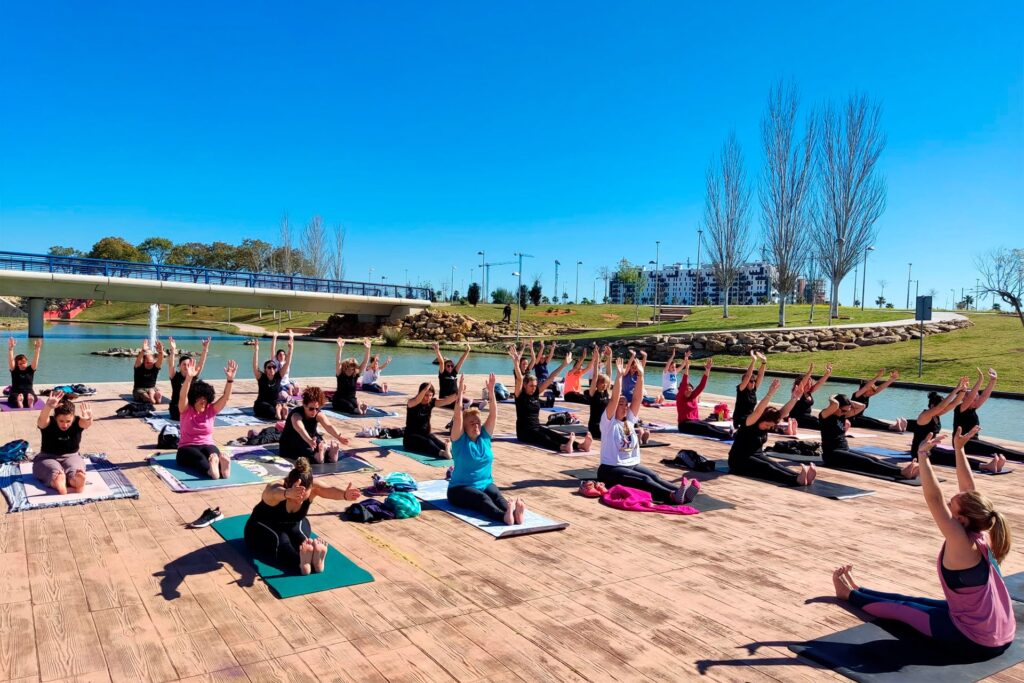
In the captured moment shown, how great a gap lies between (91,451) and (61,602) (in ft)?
19.3

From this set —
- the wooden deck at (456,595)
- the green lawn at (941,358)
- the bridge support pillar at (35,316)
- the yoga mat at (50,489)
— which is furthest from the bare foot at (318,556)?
the bridge support pillar at (35,316)

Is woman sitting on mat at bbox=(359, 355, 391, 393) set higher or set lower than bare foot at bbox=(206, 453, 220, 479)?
higher

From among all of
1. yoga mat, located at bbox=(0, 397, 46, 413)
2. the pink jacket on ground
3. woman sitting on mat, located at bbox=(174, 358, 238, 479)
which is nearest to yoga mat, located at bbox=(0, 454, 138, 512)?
woman sitting on mat, located at bbox=(174, 358, 238, 479)

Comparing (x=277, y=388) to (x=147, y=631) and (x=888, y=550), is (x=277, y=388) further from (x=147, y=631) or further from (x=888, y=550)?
(x=888, y=550)

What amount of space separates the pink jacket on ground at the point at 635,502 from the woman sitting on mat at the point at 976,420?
485 cm

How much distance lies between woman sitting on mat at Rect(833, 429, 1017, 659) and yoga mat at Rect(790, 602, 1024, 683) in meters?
0.08

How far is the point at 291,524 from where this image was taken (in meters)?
5.75

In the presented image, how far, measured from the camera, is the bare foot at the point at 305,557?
5527mm

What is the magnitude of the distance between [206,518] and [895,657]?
5.80 metres

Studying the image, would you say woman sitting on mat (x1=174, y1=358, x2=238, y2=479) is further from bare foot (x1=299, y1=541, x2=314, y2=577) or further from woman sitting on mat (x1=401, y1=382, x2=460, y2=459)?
bare foot (x1=299, y1=541, x2=314, y2=577)

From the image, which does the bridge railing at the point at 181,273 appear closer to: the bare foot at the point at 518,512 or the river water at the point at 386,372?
the river water at the point at 386,372

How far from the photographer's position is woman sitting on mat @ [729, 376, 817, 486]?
9203 mm

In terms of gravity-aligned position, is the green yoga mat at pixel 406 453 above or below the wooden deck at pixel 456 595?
above

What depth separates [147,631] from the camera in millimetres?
4559
